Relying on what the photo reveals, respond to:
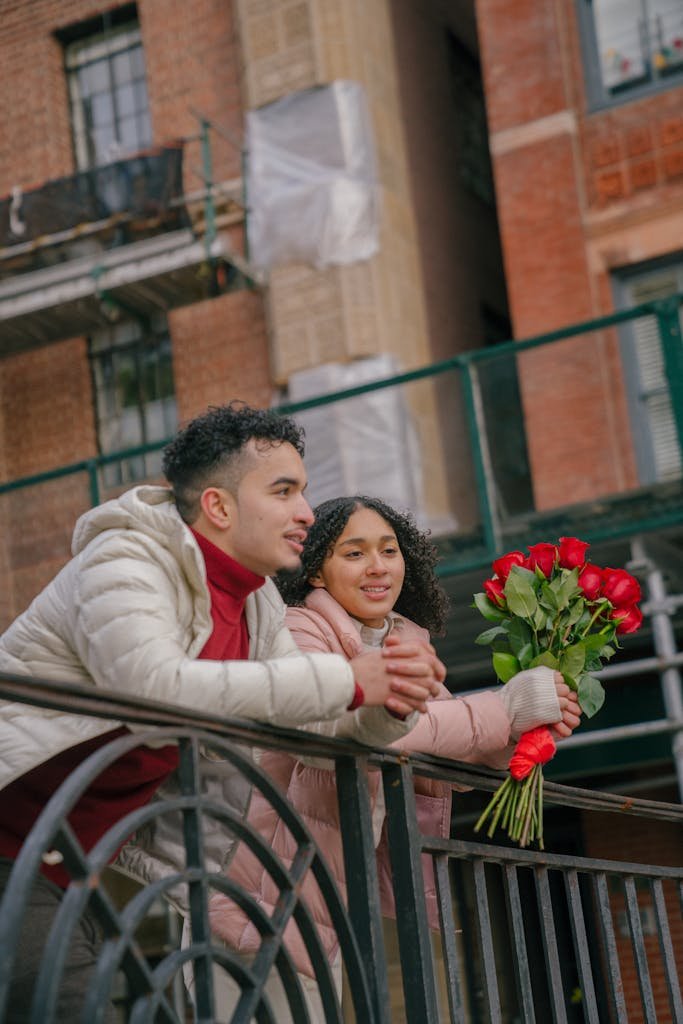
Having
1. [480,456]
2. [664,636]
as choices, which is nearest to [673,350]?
[480,456]

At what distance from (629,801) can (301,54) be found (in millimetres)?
12080

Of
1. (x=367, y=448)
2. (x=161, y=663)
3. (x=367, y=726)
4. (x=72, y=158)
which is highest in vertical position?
(x=72, y=158)

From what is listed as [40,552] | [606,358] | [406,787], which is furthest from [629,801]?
[40,552]

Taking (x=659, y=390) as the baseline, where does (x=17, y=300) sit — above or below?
above

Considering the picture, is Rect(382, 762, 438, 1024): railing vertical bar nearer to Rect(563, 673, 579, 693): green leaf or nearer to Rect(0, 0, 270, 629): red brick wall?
Rect(563, 673, 579, 693): green leaf

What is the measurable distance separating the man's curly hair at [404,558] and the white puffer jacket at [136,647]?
0.81 meters

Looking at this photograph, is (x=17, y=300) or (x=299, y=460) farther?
(x=17, y=300)

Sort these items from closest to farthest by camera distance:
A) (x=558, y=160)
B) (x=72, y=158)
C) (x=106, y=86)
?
(x=558, y=160) < (x=72, y=158) < (x=106, y=86)

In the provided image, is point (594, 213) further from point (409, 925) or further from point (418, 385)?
point (409, 925)

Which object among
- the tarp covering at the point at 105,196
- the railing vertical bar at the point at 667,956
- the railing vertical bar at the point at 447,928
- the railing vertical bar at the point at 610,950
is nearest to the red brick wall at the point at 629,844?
the tarp covering at the point at 105,196

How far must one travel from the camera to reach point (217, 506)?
3.28m

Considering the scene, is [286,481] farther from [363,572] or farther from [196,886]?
[196,886]

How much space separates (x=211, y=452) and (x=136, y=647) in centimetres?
61

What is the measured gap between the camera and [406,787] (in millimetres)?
3209
